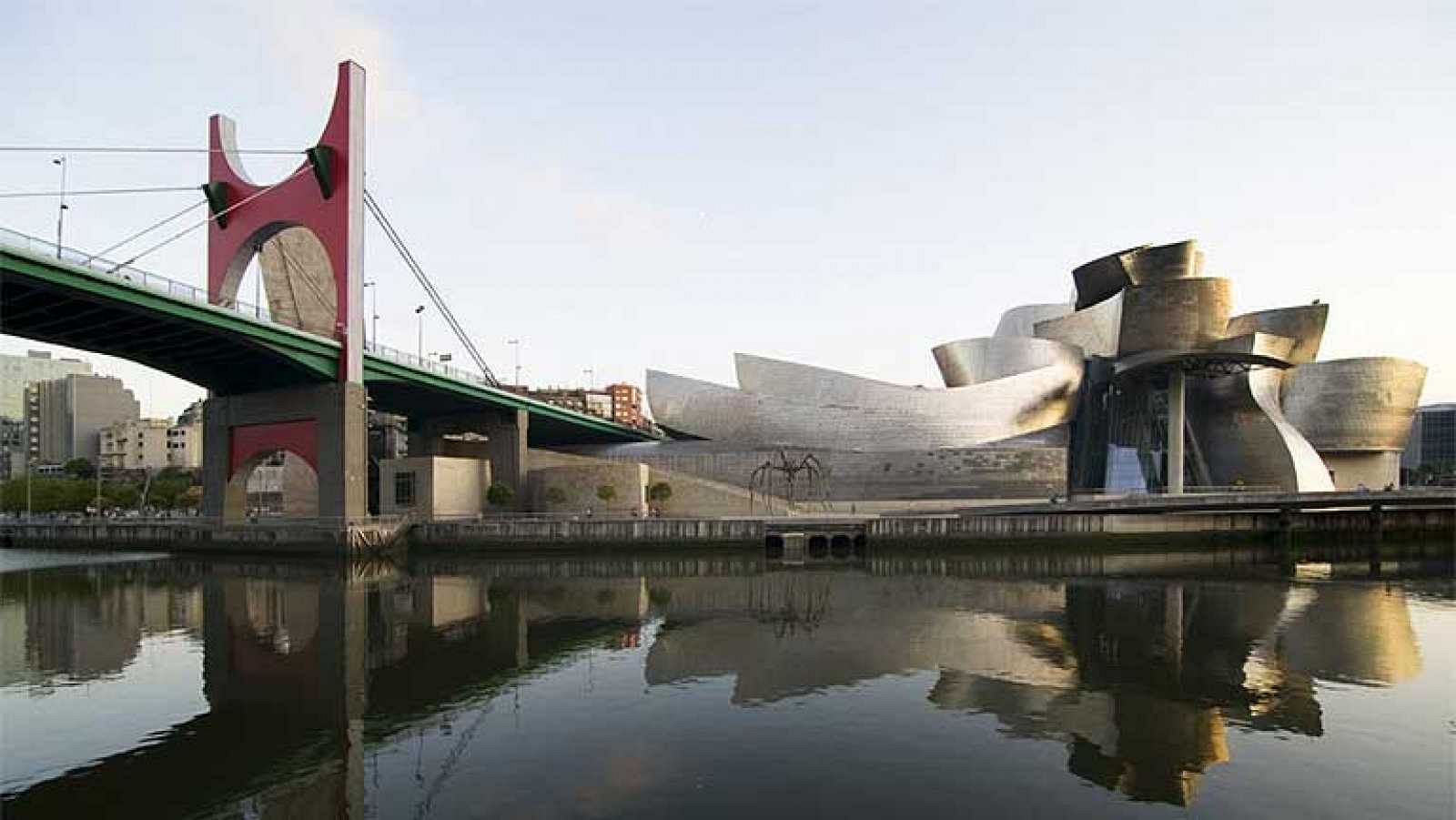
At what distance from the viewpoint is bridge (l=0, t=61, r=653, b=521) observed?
2908cm

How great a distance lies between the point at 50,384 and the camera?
114 m

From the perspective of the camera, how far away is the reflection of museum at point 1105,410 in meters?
48.2

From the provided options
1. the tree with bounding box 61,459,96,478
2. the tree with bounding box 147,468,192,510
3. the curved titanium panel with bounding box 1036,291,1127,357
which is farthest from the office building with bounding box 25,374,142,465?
the curved titanium panel with bounding box 1036,291,1127,357

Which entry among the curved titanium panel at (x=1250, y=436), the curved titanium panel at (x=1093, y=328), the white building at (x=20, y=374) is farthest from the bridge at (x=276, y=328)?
the white building at (x=20, y=374)

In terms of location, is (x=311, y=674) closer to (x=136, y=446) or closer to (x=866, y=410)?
(x=866, y=410)

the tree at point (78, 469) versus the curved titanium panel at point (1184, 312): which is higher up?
the curved titanium panel at point (1184, 312)

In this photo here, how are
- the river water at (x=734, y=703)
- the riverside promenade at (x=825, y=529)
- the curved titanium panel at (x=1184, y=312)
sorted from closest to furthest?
the river water at (x=734, y=703) < the riverside promenade at (x=825, y=529) < the curved titanium panel at (x=1184, y=312)

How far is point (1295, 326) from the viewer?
53.0 meters

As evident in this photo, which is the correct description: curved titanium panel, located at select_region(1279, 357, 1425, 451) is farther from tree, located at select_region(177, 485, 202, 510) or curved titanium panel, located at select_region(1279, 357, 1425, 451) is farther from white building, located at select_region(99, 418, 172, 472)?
white building, located at select_region(99, 418, 172, 472)

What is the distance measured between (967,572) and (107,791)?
24.8 metres

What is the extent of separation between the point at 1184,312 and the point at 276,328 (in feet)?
159

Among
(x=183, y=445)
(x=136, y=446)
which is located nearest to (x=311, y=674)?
(x=183, y=445)

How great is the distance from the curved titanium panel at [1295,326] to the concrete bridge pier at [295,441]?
165 ft

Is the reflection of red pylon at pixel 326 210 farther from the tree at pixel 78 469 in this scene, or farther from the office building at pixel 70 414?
the office building at pixel 70 414
